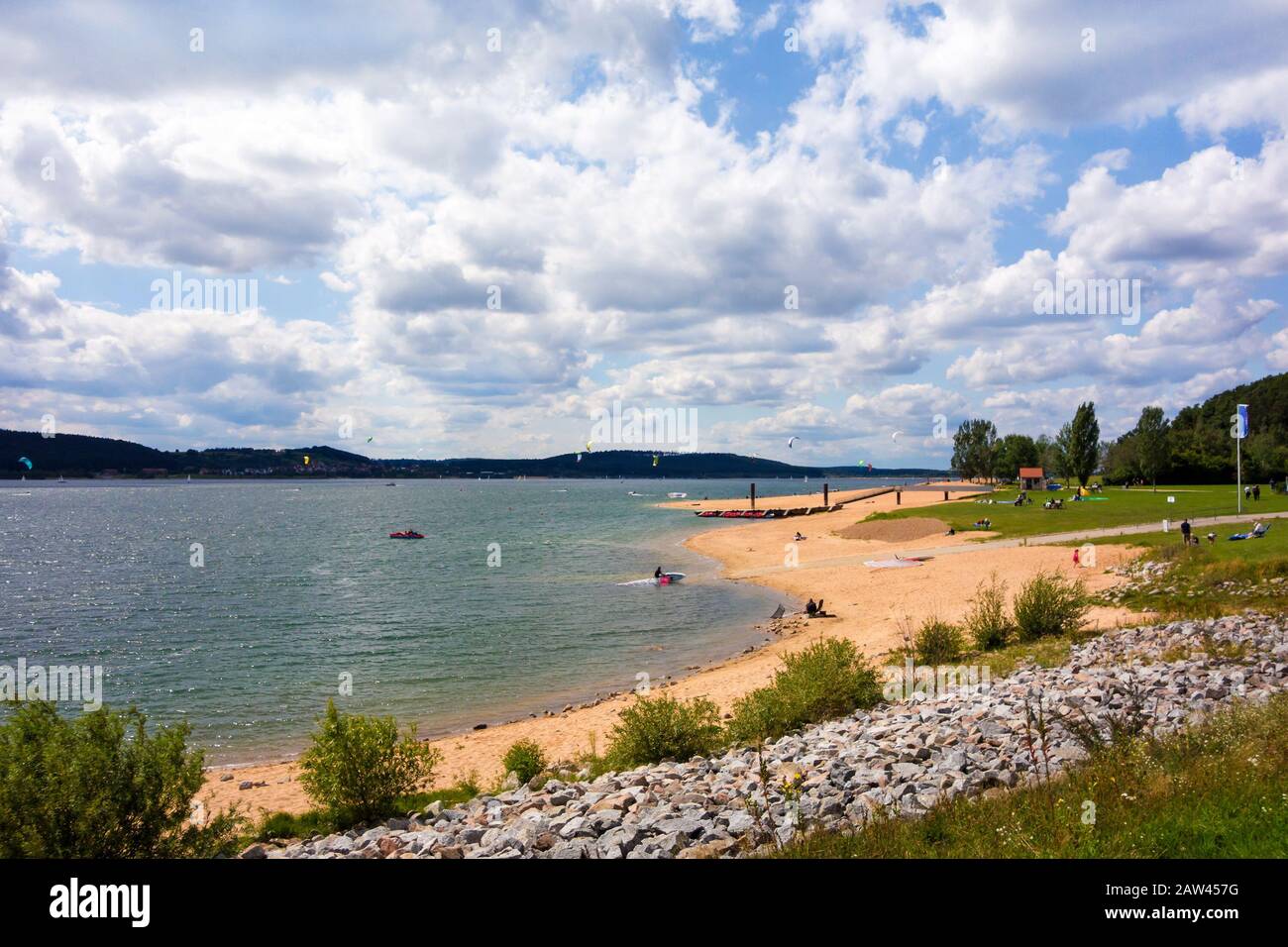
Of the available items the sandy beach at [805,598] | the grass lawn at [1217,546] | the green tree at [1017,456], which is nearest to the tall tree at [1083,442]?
the green tree at [1017,456]

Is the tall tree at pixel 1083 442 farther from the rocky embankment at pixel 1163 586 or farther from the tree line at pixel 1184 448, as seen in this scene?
the rocky embankment at pixel 1163 586

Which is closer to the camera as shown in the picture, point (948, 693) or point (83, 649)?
point (948, 693)

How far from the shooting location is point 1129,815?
6754 mm

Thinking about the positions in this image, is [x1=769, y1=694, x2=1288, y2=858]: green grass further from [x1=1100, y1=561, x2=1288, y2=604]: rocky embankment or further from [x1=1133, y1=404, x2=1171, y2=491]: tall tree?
[x1=1133, y1=404, x2=1171, y2=491]: tall tree

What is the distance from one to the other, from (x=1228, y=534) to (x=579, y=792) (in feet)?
113

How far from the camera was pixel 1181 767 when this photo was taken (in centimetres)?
784

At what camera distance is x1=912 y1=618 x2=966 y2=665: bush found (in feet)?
65.3

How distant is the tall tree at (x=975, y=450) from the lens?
16338 cm

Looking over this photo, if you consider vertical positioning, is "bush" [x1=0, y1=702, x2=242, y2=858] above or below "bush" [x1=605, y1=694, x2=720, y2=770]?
above

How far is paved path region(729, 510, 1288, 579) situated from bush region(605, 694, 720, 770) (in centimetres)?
3517

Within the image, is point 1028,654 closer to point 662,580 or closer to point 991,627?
point 991,627

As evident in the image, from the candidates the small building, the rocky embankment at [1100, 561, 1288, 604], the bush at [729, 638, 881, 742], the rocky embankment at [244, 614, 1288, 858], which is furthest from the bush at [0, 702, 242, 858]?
the small building
